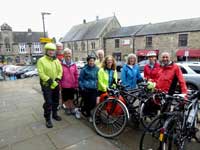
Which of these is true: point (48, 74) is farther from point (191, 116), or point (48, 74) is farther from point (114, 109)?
point (191, 116)

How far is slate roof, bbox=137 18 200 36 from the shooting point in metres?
20.2

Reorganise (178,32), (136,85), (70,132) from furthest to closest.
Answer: (178,32) → (136,85) → (70,132)

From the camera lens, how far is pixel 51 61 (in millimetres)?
3471

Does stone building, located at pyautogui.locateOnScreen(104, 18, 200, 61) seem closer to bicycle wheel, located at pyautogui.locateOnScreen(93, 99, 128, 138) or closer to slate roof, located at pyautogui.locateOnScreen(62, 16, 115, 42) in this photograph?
slate roof, located at pyautogui.locateOnScreen(62, 16, 115, 42)

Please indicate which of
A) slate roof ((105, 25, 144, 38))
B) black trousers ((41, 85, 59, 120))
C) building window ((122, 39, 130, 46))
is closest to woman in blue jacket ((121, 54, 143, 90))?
black trousers ((41, 85, 59, 120))

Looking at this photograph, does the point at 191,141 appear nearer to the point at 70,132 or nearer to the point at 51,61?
the point at 70,132

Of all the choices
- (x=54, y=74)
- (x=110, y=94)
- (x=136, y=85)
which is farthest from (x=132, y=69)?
(x=54, y=74)

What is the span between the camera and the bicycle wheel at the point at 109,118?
301 centimetres

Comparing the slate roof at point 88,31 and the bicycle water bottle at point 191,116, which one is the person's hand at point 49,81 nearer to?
the bicycle water bottle at point 191,116

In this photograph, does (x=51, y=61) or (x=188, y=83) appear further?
(x=188, y=83)

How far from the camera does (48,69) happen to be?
11.2 feet

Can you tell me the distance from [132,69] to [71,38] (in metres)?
34.3

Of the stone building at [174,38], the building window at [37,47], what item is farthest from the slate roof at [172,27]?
the building window at [37,47]

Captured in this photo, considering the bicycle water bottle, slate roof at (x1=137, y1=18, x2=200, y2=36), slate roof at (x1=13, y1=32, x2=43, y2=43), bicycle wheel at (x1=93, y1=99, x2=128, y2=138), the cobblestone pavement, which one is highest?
slate roof at (x1=13, y1=32, x2=43, y2=43)
